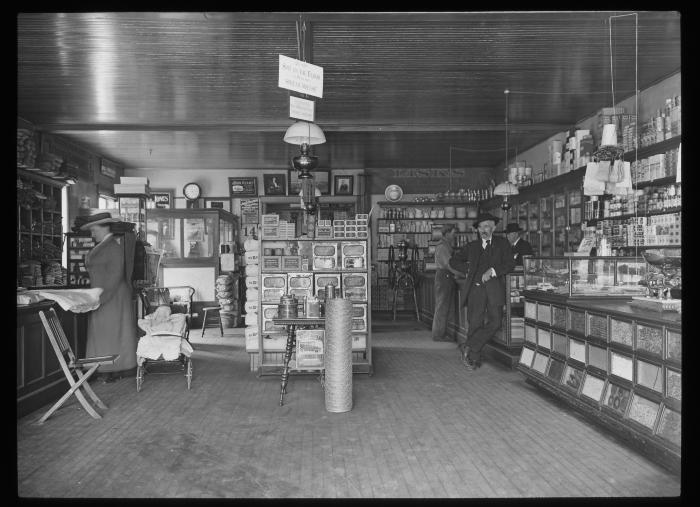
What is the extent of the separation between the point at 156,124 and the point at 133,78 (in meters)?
2.38

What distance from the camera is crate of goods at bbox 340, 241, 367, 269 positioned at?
6.47m

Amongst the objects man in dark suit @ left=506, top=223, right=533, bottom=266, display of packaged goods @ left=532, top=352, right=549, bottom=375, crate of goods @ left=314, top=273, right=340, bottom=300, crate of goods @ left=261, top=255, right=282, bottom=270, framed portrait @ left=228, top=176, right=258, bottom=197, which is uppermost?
framed portrait @ left=228, top=176, right=258, bottom=197

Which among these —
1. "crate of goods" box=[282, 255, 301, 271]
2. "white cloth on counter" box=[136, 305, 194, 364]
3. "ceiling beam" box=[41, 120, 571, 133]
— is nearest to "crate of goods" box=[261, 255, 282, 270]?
"crate of goods" box=[282, 255, 301, 271]

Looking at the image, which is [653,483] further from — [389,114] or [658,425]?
[389,114]

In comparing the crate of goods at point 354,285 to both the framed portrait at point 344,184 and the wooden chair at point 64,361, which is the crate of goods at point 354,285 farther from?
the framed portrait at point 344,184

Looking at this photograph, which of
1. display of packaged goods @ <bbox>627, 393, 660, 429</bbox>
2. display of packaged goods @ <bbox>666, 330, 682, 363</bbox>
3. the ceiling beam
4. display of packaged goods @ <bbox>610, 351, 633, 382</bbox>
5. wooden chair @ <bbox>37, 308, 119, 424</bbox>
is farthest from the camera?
the ceiling beam

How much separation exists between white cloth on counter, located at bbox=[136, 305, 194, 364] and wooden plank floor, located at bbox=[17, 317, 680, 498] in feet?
1.31

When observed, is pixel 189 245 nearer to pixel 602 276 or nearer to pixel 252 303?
pixel 252 303

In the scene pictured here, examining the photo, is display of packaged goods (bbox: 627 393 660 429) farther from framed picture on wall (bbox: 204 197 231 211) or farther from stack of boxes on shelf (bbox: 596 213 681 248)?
framed picture on wall (bbox: 204 197 231 211)

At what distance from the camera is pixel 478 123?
9078 millimetres

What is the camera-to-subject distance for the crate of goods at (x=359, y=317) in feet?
21.0
